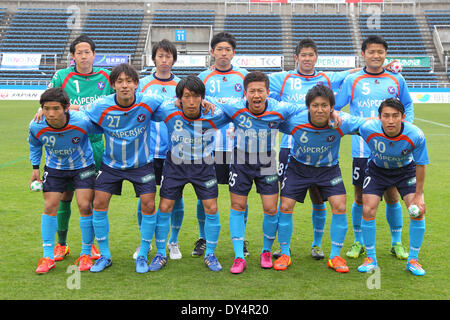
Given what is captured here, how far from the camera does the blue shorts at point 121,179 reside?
4148 millimetres

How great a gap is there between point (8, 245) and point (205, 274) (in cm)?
206

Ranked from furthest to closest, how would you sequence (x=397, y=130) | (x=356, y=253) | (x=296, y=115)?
(x=356, y=253)
(x=296, y=115)
(x=397, y=130)

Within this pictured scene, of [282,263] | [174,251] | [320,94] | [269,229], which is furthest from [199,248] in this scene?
[320,94]

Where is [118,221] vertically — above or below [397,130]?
below

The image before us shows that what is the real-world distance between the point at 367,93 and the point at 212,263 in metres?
2.22

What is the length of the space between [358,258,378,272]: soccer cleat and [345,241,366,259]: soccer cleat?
0.38 meters

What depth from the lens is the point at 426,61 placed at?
29688mm

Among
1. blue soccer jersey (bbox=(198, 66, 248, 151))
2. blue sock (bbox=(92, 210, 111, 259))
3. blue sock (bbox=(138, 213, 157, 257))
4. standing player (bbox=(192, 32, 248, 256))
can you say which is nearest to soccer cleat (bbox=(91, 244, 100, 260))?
blue sock (bbox=(92, 210, 111, 259))

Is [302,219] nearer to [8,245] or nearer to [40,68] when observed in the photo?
[8,245]

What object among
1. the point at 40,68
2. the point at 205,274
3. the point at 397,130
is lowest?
the point at 205,274

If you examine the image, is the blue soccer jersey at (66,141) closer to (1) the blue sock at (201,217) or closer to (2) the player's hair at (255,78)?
(1) the blue sock at (201,217)

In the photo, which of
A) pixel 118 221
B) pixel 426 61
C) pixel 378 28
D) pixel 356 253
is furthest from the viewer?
Result: pixel 378 28

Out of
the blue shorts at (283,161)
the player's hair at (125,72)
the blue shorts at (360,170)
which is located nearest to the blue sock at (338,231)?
the blue shorts at (360,170)

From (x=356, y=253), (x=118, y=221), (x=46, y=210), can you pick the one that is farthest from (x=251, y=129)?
(x=118, y=221)
